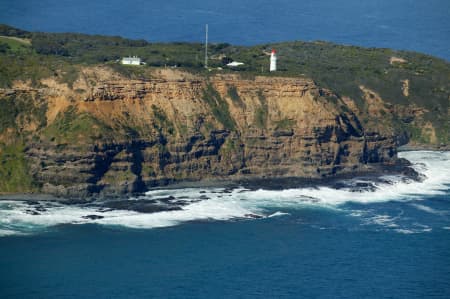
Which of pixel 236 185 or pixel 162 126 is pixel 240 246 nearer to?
pixel 236 185

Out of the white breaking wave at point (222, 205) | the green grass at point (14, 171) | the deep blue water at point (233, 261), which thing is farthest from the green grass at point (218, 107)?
the green grass at point (14, 171)

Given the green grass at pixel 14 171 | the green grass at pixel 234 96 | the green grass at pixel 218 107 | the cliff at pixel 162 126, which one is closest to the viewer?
the green grass at pixel 14 171

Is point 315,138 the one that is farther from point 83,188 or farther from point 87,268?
point 87,268

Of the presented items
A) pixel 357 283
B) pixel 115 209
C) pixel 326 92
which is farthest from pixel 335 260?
pixel 326 92

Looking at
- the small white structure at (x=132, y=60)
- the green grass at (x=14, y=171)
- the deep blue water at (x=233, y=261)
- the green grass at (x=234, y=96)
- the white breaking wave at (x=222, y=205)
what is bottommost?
the deep blue water at (x=233, y=261)

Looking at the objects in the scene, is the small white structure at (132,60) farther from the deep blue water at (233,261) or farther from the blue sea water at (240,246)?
the deep blue water at (233,261)
